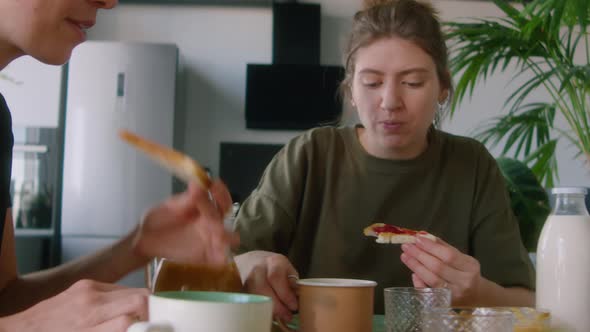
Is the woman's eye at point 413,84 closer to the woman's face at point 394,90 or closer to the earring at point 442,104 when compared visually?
the woman's face at point 394,90

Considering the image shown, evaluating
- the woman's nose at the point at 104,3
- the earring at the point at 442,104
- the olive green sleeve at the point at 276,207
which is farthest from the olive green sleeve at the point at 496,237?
the woman's nose at the point at 104,3

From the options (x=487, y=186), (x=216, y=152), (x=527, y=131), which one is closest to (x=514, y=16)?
(x=527, y=131)

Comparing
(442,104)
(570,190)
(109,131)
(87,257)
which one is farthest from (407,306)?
(109,131)

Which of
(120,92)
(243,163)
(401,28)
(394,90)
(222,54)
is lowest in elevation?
(243,163)

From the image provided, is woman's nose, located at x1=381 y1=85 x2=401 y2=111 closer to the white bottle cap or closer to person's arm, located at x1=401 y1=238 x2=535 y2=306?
person's arm, located at x1=401 y1=238 x2=535 y2=306

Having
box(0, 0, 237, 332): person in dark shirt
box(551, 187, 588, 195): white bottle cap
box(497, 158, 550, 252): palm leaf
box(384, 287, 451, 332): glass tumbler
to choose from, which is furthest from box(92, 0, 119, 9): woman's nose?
box(497, 158, 550, 252): palm leaf

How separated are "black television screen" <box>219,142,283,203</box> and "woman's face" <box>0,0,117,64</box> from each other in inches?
136

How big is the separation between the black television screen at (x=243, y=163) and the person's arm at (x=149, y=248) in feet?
10.9

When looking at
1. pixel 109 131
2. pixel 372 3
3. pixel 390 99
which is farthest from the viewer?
pixel 109 131

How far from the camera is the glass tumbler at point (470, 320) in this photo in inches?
28.8

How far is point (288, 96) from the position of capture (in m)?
4.34

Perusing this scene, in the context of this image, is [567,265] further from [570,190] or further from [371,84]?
[371,84]

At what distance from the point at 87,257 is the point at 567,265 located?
0.67 metres

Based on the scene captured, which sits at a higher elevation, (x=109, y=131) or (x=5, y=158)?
(x=109, y=131)
